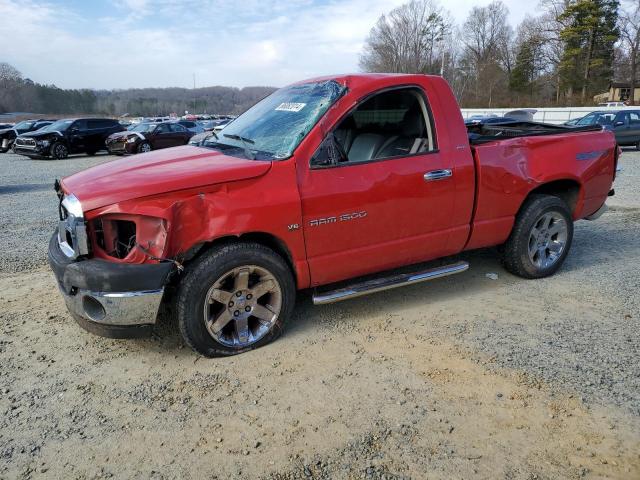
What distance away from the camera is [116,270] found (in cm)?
296

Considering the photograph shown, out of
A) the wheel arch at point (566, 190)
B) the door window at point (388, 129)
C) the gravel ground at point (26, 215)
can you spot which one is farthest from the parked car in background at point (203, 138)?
the wheel arch at point (566, 190)

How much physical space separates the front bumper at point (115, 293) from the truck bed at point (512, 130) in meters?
2.90

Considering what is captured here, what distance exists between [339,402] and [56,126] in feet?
68.0

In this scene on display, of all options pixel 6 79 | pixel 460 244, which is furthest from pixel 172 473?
pixel 6 79

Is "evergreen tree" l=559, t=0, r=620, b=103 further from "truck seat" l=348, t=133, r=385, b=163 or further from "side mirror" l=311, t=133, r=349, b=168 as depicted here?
"side mirror" l=311, t=133, r=349, b=168

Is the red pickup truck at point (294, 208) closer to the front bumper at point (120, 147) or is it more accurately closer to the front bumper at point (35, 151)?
the front bumper at point (120, 147)

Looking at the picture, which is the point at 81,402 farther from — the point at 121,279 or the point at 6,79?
the point at 6,79

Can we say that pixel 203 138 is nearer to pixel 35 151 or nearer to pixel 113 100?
→ pixel 35 151

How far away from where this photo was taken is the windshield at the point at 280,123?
354cm

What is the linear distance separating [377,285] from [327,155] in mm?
1088

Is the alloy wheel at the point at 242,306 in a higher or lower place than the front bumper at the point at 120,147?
lower

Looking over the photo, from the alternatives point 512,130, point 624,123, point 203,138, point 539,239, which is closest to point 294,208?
point 203,138

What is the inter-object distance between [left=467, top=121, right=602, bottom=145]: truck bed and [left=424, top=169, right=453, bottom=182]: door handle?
0.54m

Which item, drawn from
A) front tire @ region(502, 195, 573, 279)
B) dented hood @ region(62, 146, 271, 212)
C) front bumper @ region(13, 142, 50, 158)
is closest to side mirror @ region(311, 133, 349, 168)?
dented hood @ region(62, 146, 271, 212)
